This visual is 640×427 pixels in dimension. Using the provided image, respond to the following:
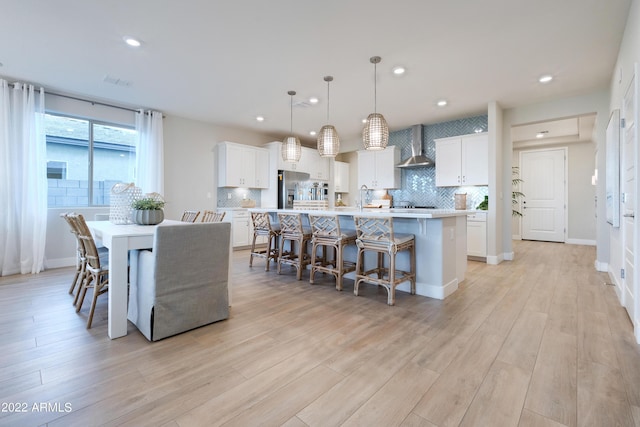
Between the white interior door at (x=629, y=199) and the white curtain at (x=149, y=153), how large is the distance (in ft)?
20.1

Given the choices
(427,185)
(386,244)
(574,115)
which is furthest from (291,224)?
(574,115)

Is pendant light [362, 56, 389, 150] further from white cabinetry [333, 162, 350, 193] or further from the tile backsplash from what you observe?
white cabinetry [333, 162, 350, 193]

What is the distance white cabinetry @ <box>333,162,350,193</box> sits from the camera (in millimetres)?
8130

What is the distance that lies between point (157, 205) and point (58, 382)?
164cm

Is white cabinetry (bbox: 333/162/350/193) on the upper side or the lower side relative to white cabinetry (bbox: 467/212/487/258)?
upper

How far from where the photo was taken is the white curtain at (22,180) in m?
3.94

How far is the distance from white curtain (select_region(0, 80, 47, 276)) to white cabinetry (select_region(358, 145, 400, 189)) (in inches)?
232

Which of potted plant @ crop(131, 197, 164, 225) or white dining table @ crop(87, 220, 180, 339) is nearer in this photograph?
white dining table @ crop(87, 220, 180, 339)

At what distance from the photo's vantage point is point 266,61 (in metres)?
3.43

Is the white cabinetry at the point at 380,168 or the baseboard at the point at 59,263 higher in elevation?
the white cabinetry at the point at 380,168

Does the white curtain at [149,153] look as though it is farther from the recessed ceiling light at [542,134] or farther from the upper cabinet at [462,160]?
the recessed ceiling light at [542,134]

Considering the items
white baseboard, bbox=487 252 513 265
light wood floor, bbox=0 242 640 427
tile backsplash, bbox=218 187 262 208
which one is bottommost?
light wood floor, bbox=0 242 640 427

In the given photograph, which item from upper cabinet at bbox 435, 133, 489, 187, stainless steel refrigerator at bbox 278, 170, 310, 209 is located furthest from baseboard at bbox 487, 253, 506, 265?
stainless steel refrigerator at bbox 278, 170, 310, 209

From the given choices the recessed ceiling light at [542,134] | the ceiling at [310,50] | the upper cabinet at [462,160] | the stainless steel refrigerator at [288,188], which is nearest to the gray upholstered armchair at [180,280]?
the ceiling at [310,50]
